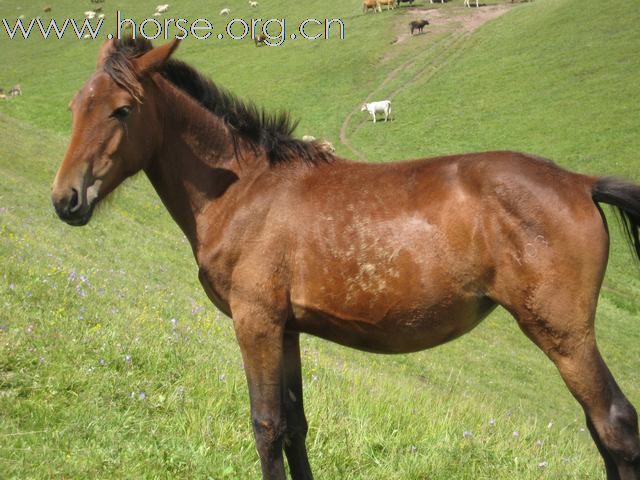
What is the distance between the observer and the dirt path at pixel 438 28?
50.6m

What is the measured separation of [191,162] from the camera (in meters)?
5.12

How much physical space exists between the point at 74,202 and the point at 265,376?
165 cm

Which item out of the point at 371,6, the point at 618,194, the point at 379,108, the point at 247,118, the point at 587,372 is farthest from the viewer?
the point at 371,6

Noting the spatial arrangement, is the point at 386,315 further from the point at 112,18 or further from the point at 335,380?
the point at 112,18

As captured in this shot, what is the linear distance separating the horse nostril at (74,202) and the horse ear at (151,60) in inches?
36.4

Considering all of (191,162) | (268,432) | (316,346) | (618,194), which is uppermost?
(618,194)

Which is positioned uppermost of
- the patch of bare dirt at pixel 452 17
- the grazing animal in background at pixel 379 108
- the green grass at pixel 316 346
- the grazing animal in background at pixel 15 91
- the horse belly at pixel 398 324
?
the horse belly at pixel 398 324

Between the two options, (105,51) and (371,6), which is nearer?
(105,51)

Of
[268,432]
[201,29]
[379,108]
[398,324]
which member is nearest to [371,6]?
[201,29]

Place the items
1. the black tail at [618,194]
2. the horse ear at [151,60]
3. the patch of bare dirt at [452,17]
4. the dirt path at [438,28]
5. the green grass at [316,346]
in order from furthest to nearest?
the patch of bare dirt at [452,17]
the dirt path at [438,28]
the green grass at [316,346]
the horse ear at [151,60]
the black tail at [618,194]

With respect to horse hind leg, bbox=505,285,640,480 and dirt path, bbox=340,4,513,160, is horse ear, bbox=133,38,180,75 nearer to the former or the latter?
horse hind leg, bbox=505,285,640,480

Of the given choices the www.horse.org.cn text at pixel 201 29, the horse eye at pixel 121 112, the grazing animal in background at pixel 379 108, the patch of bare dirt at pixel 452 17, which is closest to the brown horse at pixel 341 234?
the horse eye at pixel 121 112

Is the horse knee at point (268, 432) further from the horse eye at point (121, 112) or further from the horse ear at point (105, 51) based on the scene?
the horse ear at point (105, 51)

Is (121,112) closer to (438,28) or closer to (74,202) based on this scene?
(74,202)
